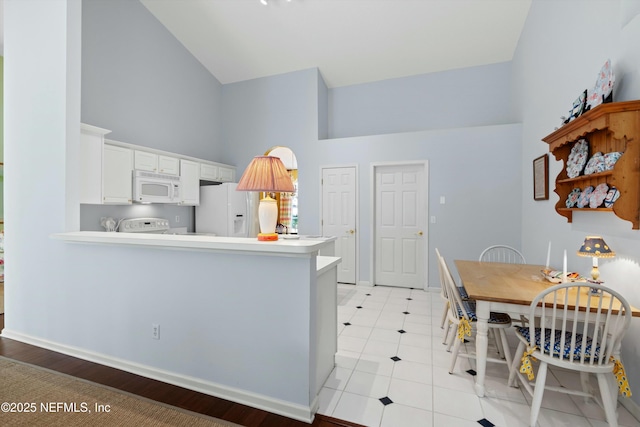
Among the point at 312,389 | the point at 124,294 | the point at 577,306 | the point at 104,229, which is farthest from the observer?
the point at 104,229

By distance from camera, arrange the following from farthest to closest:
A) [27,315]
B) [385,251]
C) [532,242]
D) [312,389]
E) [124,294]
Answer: [385,251], [532,242], [27,315], [124,294], [312,389]

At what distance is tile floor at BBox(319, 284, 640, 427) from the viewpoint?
1.75m

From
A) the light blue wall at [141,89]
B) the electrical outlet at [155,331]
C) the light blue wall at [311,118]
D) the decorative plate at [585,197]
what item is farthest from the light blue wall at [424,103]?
the electrical outlet at [155,331]

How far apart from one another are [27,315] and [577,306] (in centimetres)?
428

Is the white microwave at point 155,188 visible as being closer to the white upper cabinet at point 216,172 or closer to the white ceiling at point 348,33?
the white upper cabinet at point 216,172

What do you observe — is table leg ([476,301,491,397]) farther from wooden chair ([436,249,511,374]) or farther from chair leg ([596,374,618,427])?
chair leg ([596,374,618,427])

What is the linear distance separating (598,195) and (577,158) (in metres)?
0.38

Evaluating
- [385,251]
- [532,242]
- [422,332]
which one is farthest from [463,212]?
[422,332]

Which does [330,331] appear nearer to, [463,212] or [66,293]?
[66,293]

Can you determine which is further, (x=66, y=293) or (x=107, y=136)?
(x=107, y=136)

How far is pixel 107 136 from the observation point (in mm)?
3832

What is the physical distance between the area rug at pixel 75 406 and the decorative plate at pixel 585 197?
2.80 m

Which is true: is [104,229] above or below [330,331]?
above

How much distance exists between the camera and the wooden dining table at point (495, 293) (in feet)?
6.03
